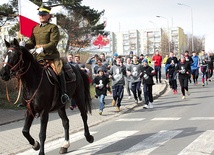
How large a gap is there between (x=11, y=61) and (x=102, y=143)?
9.66 ft

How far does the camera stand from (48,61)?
6711 mm

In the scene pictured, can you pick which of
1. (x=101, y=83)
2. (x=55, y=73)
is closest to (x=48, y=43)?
(x=55, y=73)

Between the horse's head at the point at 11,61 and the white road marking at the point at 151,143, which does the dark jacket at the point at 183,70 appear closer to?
the white road marking at the point at 151,143

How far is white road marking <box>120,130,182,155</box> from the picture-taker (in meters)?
6.58

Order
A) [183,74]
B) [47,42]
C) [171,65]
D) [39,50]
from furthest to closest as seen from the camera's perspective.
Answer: [171,65] < [183,74] < [47,42] < [39,50]

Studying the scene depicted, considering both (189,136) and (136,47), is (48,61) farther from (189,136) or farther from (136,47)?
(136,47)

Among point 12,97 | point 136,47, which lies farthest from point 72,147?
point 136,47

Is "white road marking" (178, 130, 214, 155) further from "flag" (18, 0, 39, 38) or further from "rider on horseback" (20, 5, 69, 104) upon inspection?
"flag" (18, 0, 39, 38)

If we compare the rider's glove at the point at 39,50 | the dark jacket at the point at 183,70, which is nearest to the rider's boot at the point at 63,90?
the rider's glove at the point at 39,50

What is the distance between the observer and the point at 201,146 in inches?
267

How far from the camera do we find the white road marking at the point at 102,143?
6.88 m

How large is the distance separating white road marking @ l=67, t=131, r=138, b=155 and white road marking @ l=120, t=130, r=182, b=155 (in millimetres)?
658

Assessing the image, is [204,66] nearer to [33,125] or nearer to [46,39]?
[33,125]

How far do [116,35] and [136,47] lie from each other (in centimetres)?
1329
